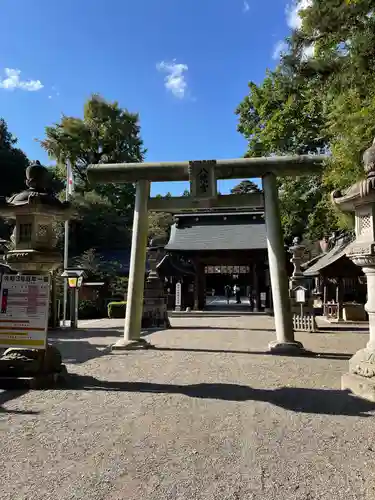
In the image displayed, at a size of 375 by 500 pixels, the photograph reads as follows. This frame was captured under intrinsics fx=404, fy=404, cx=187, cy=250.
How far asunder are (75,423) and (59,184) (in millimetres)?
33702

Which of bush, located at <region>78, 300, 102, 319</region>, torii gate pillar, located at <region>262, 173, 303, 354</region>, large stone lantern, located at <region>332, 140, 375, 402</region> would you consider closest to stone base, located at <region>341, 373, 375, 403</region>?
large stone lantern, located at <region>332, 140, 375, 402</region>

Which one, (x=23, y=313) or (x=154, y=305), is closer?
(x=23, y=313)

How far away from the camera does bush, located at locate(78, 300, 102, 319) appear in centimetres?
2233

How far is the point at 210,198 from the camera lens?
930cm

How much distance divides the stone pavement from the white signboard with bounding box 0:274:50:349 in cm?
71

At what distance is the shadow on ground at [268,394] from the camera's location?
4.48 meters

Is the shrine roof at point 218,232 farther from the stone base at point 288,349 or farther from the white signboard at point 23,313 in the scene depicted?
the white signboard at point 23,313

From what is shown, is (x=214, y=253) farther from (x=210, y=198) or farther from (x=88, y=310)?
(x=210, y=198)

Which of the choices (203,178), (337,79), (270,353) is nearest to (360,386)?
(270,353)

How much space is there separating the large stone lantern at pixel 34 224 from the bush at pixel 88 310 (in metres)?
17.0

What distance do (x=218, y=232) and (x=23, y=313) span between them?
2199 centimetres

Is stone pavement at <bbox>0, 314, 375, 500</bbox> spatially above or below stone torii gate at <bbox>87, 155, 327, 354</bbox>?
below

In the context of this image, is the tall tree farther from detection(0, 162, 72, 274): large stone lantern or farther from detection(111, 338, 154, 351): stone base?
detection(0, 162, 72, 274): large stone lantern

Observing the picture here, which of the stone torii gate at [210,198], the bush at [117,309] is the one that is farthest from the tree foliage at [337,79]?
the bush at [117,309]
